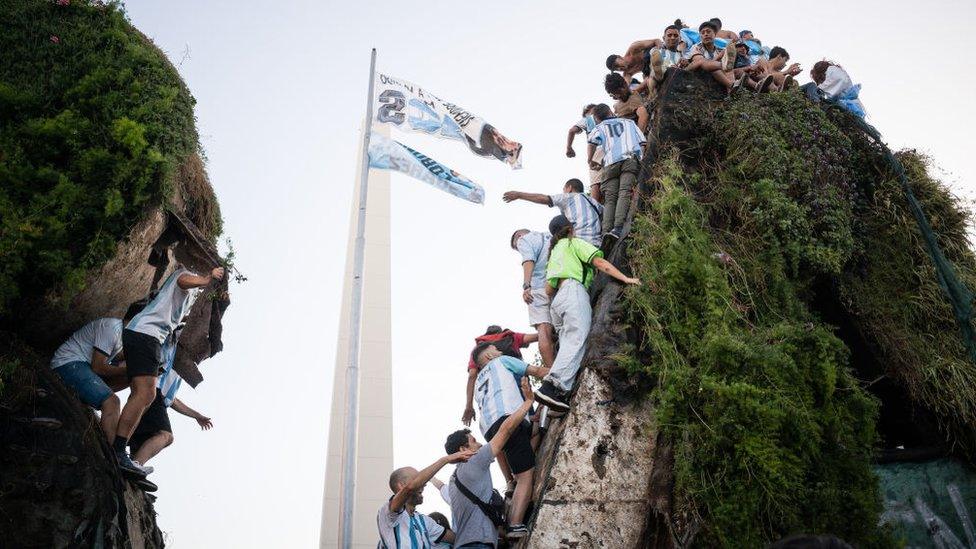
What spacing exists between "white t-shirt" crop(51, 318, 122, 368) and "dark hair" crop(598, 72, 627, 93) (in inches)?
249

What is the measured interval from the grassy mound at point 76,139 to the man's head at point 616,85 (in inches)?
199

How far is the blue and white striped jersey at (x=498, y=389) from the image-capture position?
6.54 meters

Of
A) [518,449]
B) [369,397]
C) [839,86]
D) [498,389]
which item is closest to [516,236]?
[498,389]

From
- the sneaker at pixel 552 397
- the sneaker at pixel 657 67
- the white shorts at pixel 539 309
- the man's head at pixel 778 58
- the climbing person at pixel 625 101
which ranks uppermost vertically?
the man's head at pixel 778 58

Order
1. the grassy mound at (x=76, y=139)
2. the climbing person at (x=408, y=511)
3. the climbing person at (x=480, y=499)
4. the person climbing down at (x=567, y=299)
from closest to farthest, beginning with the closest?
the climbing person at (x=480, y=499), the climbing person at (x=408, y=511), the person climbing down at (x=567, y=299), the grassy mound at (x=76, y=139)

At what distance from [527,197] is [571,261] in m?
1.77

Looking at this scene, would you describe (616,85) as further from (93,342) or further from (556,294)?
(93,342)

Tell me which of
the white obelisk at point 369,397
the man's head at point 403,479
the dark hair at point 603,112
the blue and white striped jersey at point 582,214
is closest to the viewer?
the man's head at point 403,479

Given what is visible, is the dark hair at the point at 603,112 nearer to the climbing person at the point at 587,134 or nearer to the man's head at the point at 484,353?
the climbing person at the point at 587,134

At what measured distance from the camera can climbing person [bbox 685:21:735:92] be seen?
379 inches

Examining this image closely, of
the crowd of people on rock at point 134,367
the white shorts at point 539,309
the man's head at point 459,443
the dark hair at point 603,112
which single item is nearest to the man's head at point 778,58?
the dark hair at point 603,112

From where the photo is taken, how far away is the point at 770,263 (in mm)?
7664

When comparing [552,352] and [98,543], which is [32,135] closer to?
[98,543]

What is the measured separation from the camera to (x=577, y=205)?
27.9 ft
